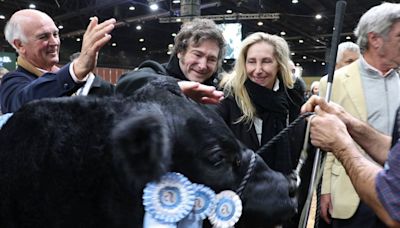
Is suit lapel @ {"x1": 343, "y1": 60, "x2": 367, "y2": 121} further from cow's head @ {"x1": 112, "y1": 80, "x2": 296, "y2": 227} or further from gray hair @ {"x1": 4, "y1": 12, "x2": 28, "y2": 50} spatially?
gray hair @ {"x1": 4, "y1": 12, "x2": 28, "y2": 50}

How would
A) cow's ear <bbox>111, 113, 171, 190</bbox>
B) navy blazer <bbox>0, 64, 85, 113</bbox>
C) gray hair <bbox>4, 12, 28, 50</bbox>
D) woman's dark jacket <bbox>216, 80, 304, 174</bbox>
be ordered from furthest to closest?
woman's dark jacket <bbox>216, 80, 304, 174</bbox> < gray hair <bbox>4, 12, 28, 50</bbox> < navy blazer <bbox>0, 64, 85, 113</bbox> < cow's ear <bbox>111, 113, 171, 190</bbox>

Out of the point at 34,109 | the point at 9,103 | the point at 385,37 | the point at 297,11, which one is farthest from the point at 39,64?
the point at 297,11

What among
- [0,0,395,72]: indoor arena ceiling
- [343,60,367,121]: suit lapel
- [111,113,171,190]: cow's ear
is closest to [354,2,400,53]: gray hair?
[343,60,367,121]: suit lapel

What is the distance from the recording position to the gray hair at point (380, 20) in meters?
2.24

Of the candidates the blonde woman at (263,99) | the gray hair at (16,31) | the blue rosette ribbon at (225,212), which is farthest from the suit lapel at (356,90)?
the gray hair at (16,31)

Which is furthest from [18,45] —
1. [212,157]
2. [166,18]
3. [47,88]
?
[166,18]

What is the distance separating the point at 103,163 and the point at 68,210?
15 centimetres

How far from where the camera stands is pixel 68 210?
109 centimetres

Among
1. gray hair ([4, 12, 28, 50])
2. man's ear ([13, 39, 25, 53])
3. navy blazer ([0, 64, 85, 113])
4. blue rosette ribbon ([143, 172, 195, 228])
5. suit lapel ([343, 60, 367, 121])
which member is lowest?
blue rosette ribbon ([143, 172, 195, 228])

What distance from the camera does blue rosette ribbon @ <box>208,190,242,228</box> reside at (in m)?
1.23

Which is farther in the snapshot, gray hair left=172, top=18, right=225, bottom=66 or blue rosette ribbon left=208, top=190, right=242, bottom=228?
gray hair left=172, top=18, right=225, bottom=66

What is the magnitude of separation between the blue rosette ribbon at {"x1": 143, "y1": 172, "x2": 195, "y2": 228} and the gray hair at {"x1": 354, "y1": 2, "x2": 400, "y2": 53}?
5.28 ft

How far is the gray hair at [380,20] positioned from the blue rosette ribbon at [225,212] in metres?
1.52

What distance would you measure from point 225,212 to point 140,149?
0.36 m
